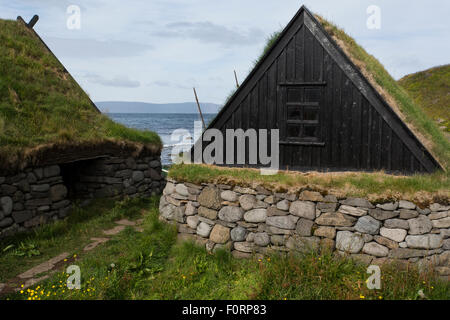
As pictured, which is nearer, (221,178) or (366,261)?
(366,261)

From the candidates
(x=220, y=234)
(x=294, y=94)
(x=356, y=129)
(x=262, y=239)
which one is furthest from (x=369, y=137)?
(x=220, y=234)

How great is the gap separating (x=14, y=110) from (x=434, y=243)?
9.73m

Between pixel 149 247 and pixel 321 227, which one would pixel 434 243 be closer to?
pixel 321 227

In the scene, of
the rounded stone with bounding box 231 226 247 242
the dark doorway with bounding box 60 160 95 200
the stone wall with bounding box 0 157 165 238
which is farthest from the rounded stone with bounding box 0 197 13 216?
the rounded stone with bounding box 231 226 247 242

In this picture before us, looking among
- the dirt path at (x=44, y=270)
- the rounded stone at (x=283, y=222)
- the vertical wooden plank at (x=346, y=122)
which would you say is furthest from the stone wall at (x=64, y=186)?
the vertical wooden plank at (x=346, y=122)

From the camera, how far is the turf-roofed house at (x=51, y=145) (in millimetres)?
7977

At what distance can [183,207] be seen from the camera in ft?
24.5

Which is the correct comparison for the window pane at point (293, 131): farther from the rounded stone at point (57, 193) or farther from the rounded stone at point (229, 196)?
the rounded stone at point (57, 193)

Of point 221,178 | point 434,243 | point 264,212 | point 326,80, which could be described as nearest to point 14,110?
point 221,178

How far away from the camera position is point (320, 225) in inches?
239

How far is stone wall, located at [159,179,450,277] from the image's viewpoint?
574 cm
